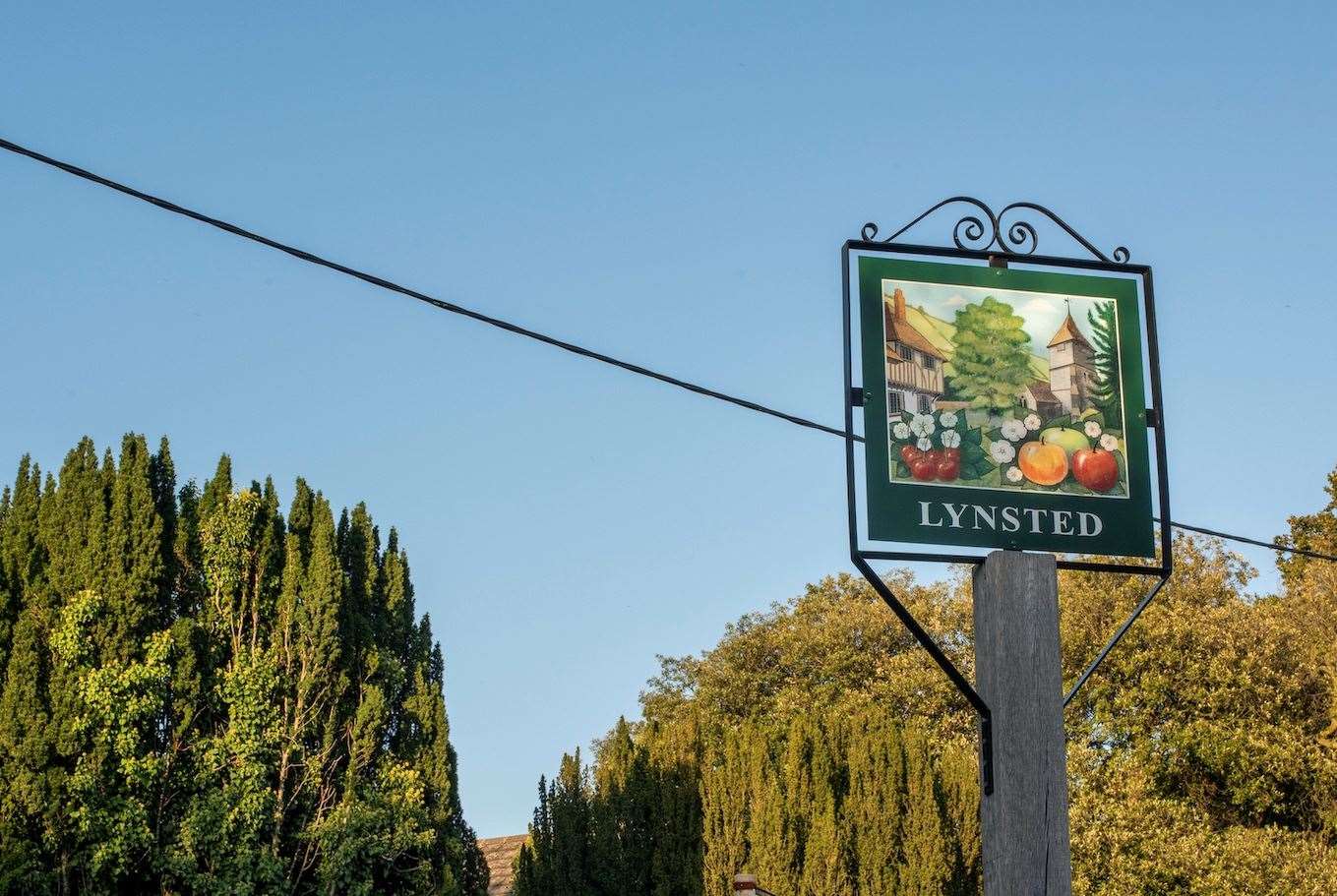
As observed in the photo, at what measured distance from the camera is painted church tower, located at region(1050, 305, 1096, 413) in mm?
6613

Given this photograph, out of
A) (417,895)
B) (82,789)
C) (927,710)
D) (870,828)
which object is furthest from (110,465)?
(927,710)

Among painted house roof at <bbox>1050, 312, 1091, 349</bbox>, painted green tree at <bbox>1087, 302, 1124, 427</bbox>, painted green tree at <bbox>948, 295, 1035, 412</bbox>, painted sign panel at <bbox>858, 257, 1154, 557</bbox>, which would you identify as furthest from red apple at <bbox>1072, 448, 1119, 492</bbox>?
painted house roof at <bbox>1050, 312, 1091, 349</bbox>

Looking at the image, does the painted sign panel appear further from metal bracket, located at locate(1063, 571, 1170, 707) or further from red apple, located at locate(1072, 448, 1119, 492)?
metal bracket, located at locate(1063, 571, 1170, 707)

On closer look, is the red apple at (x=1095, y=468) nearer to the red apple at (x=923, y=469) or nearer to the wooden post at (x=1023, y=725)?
the wooden post at (x=1023, y=725)

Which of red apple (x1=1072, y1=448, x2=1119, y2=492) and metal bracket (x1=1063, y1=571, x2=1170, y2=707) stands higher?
red apple (x1=1072, y1=448, x2=1119, y2=492)

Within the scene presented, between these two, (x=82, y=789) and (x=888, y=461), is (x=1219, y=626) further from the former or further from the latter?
(x=888, y=461)

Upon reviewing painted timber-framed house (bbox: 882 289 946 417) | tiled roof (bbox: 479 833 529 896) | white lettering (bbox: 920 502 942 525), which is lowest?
tiled roof (bbox: 479 833 529 896)

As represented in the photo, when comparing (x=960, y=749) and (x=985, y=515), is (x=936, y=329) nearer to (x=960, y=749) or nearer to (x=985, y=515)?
(x=985, y=515)

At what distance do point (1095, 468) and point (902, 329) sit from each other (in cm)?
99

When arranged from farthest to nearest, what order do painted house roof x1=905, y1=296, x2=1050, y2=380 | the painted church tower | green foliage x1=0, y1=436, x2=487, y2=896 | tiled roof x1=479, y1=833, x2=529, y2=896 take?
tiled roof x1=479, y1=833, x2=529, y2=896 → green foliage x1=0, y1=436, x2=487, y2=896 → the painted church tower → painted house roof x1=905, y1=296, x2=1050, y2=380

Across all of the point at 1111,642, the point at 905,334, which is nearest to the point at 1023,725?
the point at 1111,642

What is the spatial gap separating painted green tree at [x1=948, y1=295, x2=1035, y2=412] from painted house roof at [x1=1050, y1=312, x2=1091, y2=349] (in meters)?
0.14

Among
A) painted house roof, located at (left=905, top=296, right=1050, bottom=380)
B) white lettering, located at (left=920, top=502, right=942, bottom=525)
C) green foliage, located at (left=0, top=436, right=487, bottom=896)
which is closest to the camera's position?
white lettering, located at (left=920, top=502, right=942, bottom=525)

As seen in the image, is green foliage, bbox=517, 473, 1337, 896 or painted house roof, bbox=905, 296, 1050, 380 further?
green foliage, bbox=517, 473, 1337, 896
